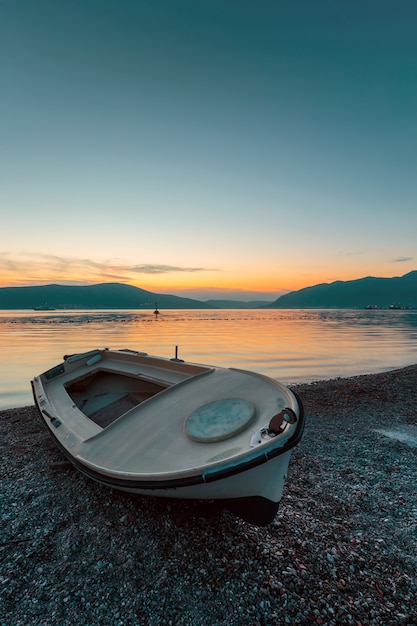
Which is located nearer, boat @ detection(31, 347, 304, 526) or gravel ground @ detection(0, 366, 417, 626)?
gravel ground @ detection(0, 366, 417, 626)

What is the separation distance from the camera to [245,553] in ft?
12.9

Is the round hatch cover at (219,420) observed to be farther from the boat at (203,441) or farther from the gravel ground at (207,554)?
the gravel ground at (207,554)

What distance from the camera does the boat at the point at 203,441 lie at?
3.55 m

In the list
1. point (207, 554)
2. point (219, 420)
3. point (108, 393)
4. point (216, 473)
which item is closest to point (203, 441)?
point (219, 420)

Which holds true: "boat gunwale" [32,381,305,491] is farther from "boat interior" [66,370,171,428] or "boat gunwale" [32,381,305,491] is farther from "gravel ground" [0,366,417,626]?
"boat interior" [66,370,171,428]

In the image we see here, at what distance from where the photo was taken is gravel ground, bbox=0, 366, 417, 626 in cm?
330

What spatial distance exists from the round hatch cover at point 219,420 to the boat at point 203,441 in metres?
0.01

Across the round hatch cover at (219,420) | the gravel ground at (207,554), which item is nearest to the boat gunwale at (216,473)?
the round hatch cover at (219,420)

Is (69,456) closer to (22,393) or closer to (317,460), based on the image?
(317,460)

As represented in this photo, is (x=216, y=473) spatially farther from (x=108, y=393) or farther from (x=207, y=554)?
(x=108, y=393)

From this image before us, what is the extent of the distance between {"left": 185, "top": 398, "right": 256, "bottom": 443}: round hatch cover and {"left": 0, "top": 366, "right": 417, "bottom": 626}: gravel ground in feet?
3.26

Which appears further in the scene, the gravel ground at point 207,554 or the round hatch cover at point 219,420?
the round hatch cover at point 219,420

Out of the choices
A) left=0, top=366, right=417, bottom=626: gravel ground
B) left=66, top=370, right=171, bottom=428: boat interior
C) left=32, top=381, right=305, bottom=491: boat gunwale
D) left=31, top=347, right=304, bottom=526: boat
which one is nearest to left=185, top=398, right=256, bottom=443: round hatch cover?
left=31, top=347, right=304, bottom=526: boat

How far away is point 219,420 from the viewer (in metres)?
4.49
